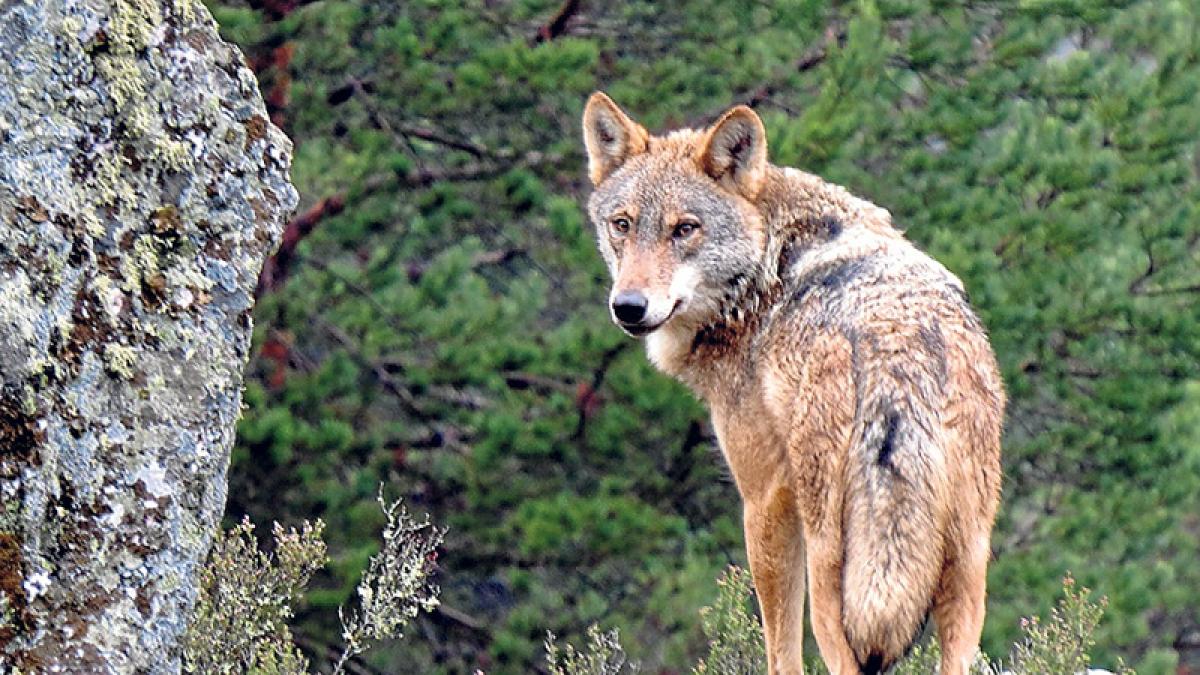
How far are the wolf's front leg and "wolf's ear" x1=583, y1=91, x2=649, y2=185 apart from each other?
4.72 ft

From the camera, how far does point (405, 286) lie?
9422 millimetres

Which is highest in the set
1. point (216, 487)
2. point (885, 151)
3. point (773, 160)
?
Result: point (216, 487)

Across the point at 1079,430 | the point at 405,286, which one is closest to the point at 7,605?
the point at 405,286

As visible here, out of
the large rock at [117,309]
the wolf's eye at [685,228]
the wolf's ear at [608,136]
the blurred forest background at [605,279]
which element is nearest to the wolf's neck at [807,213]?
the wolf's eye at [685,228]

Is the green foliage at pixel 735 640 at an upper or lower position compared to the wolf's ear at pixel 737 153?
lower

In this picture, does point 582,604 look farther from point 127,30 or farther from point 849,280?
point 127,30

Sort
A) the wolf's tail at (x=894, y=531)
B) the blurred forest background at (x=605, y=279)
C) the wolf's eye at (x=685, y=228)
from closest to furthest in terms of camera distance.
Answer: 1. the wolf's tail at (x=894, y=531)
2. the wolf's eye at (x=685, y=228)
3. the blurred forest background at (x=605, y=279)

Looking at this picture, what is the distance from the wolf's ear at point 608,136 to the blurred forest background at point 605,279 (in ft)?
11.8

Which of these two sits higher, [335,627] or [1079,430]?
[1079,430]

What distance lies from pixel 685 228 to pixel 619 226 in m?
0.24

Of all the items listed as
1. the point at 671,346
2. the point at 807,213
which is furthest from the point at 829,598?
the point at 807,213

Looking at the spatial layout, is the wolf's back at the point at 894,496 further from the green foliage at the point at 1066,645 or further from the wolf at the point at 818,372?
the green foliage at the point at 1066,645

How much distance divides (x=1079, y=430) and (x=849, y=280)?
636 cm

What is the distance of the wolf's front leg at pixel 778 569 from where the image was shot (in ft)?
13.4
